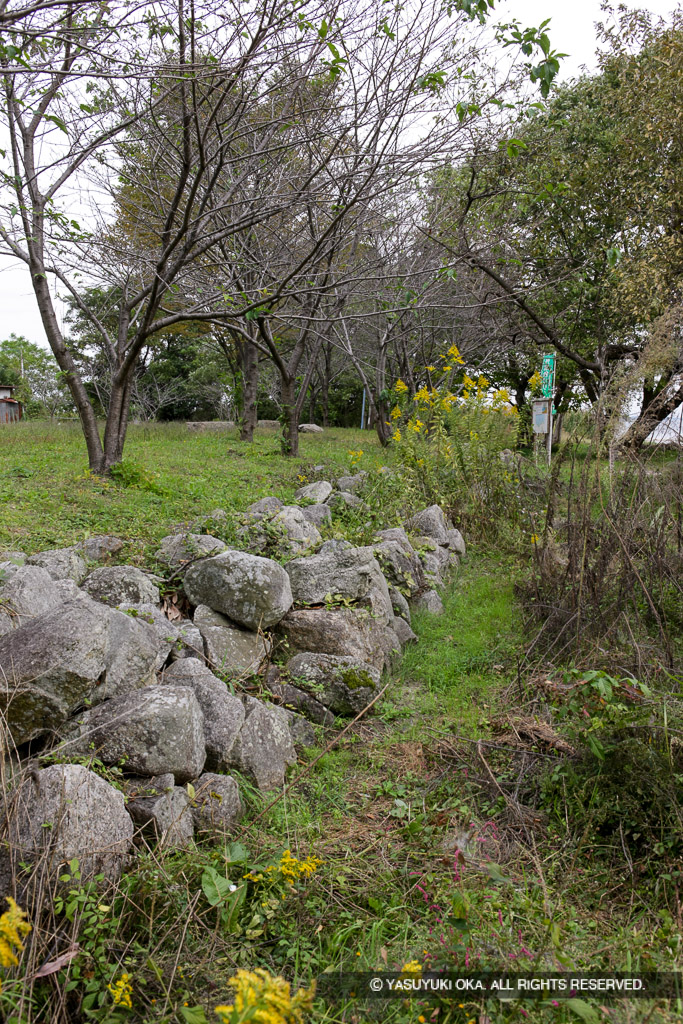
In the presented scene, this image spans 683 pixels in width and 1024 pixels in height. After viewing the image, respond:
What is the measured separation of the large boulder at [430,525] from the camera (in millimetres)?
6871

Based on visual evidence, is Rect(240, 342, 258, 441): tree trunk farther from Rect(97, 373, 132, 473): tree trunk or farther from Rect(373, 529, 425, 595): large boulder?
Rect(373, 529, 425, 595): large boulder

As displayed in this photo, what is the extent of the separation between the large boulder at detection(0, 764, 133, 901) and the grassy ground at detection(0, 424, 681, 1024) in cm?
10

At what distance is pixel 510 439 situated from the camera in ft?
25.4

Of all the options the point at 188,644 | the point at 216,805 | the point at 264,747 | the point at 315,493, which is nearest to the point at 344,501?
the point at 315,493

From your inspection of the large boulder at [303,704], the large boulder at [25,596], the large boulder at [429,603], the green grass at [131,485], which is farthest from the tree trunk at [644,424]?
the large boulder at [25,596]

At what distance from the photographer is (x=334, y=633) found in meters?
4.34

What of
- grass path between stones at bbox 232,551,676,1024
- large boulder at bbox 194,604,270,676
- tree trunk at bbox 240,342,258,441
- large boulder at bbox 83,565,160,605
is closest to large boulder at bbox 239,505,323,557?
large boulder at bbox 194,604,270,676

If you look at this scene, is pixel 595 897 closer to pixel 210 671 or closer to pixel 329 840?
pixel 329 840

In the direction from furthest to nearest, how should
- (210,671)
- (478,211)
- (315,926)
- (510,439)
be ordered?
1. (478,211)
2. (510,439)
3. (210,671)
4. (315,926)

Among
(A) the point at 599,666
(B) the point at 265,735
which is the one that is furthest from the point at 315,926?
(A) the point at 599,666

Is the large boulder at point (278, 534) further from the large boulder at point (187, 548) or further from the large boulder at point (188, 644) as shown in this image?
the large boulder at point (188, 644)

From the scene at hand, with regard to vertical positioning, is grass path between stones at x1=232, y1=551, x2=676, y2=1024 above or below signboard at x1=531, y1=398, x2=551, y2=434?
below

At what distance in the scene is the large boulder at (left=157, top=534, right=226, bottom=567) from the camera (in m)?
4.52

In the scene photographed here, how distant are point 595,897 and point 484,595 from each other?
138 inches
